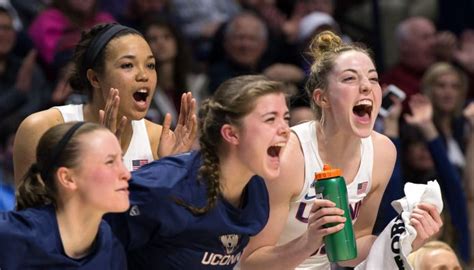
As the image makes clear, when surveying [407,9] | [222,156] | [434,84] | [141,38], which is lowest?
[222,156]

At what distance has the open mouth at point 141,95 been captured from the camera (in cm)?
469

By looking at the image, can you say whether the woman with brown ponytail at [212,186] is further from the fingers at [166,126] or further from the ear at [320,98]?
the ear at [320,98]

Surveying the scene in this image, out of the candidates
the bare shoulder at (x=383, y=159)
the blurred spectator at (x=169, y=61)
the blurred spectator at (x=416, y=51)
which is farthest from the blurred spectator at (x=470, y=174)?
the bare shoulder at (x=383, y=159)

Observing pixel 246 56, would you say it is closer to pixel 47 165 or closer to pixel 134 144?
pixel 134 144

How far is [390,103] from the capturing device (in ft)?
21.1

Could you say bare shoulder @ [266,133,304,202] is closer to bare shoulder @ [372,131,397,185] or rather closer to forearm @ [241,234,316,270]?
forearm @ [241,234,316,270]

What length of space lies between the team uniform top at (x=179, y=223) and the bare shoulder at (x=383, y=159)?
79 centimetres

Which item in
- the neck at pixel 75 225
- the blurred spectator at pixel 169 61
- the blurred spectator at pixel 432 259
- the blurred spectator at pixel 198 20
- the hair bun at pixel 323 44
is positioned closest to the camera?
the neck at pixel 75 225

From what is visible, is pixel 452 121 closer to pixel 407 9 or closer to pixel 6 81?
pixel 407 9

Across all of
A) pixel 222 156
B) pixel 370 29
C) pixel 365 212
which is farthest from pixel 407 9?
pixel 222 156

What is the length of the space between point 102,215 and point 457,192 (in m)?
3.31

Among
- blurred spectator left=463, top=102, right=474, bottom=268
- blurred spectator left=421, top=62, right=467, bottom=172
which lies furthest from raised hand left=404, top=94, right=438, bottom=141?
blurred spectator left=421, top=62, right=467, bottom=172

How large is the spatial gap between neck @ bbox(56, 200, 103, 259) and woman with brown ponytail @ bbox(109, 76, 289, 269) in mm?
181

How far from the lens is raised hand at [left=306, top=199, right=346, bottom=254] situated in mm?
4188
